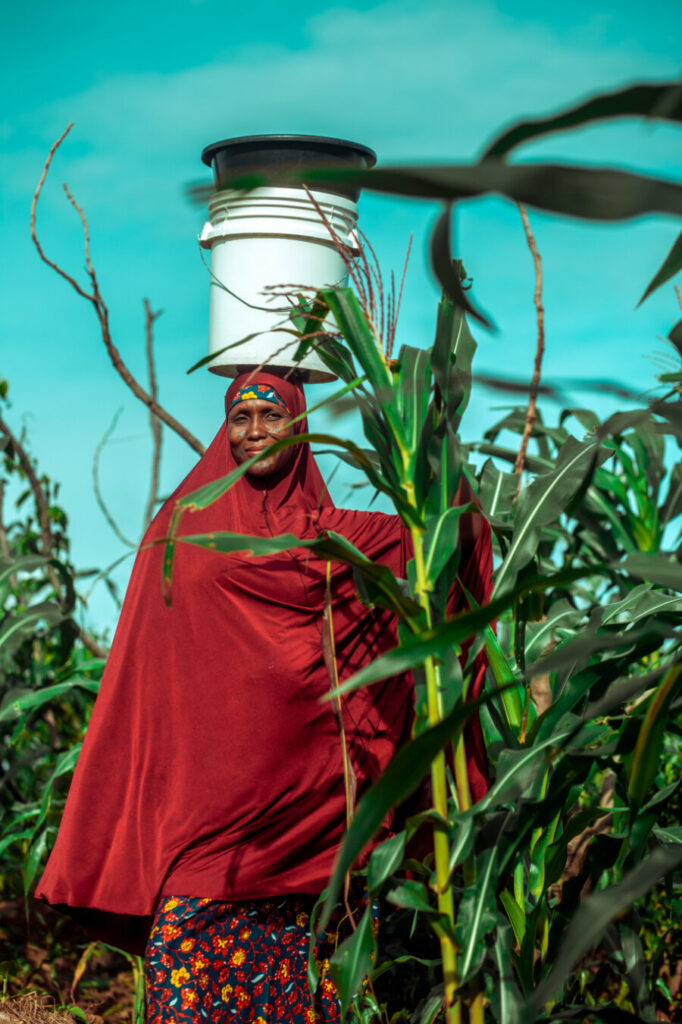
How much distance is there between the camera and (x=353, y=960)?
1.60 m

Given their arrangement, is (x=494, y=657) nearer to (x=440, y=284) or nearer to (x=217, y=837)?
(x=217, y=837)

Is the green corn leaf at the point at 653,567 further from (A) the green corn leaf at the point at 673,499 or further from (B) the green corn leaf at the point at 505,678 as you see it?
(A) the green corn leaf at the point at 673,499

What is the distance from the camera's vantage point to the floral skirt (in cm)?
218

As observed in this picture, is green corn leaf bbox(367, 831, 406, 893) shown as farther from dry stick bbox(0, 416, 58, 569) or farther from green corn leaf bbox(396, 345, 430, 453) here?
dry stick bbox(0, 416, 58, 569)

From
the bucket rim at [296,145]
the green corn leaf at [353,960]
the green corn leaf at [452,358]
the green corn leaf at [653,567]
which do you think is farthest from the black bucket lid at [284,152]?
the green corn leaf at [353,960]

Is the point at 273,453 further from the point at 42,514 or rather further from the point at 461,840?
the point at 42,514

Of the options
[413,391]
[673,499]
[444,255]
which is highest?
[673,499]

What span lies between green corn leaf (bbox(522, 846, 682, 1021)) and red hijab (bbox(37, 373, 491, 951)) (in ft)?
3.08

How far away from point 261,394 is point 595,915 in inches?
59.3

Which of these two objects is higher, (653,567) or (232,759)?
(653,567)

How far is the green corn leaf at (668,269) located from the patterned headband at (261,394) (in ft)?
4.25

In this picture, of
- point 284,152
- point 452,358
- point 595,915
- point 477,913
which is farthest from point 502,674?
point 284,152

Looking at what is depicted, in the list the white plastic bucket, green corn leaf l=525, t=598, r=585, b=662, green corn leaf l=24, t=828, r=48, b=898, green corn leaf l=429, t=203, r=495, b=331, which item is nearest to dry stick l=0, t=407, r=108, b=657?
green corn leaf l=24, t=828, r=48, b=898

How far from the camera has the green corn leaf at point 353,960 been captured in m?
1.60
